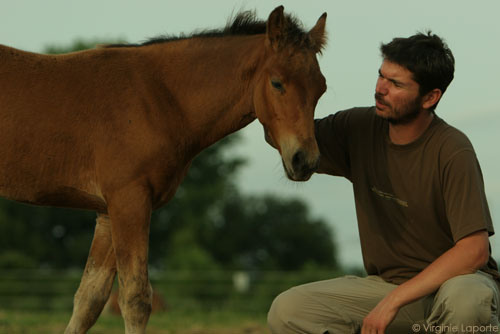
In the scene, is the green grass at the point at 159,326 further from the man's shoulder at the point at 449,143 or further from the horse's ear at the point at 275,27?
the man's shoulder at the point at 449,143

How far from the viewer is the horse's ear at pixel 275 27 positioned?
488 cm

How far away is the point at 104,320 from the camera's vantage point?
32.4 ft

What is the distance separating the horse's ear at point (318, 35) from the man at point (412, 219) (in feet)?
2.24

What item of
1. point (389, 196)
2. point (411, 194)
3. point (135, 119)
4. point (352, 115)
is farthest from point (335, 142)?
point (135, 119)

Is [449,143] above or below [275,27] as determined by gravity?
below

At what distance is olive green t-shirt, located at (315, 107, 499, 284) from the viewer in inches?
165

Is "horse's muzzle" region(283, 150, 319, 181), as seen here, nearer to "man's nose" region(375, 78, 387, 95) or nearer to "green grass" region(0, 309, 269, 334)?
"man's nose" region(375, 78, 387, 95)

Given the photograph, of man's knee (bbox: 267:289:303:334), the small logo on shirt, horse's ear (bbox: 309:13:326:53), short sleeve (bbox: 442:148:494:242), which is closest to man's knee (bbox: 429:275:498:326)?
short sleeve (bbox: 442:148:494:242)

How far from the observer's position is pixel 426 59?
4414 millimetres

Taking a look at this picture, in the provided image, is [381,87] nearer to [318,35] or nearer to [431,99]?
[431,99]

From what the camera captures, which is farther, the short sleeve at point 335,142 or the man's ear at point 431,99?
the short sleeve at point 335,142

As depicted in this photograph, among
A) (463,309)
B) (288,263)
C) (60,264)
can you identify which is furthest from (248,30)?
(288,263)

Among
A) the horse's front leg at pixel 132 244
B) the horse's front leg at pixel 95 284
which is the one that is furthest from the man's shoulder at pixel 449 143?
the horse's front leg at pixel 95 284

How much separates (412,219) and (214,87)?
183 centimetres
